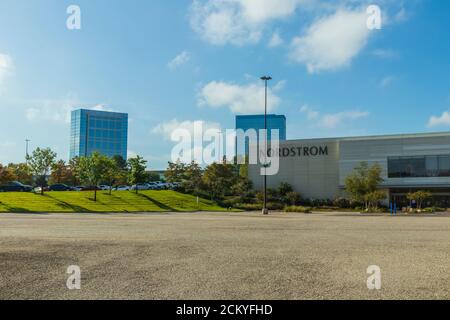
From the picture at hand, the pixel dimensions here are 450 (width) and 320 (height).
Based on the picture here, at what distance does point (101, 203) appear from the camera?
48625mm

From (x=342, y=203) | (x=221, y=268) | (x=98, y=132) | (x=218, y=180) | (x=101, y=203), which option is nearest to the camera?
(x=221, y=268)

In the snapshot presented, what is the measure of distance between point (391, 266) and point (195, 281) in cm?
442

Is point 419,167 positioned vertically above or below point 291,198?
above

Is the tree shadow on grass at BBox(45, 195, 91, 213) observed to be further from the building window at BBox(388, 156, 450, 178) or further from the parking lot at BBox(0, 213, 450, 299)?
the building window at BBox(388, 156, 450, 178)

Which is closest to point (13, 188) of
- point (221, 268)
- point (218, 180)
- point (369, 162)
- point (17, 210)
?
point (17, 210)

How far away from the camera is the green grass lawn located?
140 feet

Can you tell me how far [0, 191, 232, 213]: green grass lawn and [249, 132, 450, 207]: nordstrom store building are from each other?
1933 centimetres

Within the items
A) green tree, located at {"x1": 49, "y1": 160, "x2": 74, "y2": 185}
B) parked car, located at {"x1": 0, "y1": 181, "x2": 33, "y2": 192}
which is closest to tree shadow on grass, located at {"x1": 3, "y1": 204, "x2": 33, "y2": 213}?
parked car, located at {"x1": 0, "y1": 181, "x2": 33, "y2": 192}

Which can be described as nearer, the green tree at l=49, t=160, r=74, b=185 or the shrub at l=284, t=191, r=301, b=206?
the shrub at l=284, t=191, r=301, b=206

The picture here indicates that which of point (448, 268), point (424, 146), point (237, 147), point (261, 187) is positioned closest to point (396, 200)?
point (424, 146)

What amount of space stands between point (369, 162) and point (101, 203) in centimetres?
4114

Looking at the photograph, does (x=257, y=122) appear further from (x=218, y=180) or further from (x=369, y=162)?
(x=369, y=162)

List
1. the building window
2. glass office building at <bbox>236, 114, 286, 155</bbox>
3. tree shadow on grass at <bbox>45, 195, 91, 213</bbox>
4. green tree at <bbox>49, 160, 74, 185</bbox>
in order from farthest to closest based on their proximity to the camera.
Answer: glass office building at <bbox>236, 114, 286, 155</bbox>
green tree at <bbox>49, 160, 74, 185</bbox>
the building window
tree shadow on grass at <bbox>45, 195, 91, 213</bbox>
